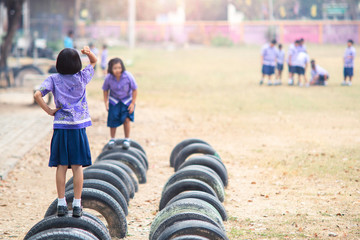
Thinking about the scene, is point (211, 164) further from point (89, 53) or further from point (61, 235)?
point (61, 235)

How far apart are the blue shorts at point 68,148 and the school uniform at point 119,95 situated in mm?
4314

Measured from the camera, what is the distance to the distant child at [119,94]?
30.9 ft

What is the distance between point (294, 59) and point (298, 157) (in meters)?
13.4

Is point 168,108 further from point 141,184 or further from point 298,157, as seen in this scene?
point 141,184

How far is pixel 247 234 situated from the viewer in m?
6.27

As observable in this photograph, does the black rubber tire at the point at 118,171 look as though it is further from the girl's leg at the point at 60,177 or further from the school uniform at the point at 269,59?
the school uniform at the point at 269,59

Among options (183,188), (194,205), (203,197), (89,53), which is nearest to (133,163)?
(183,188)

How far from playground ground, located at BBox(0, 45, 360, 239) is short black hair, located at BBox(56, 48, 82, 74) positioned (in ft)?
6.95

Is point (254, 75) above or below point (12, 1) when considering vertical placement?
below

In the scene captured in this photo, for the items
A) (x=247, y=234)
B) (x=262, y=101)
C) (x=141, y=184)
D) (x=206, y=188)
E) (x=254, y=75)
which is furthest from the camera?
(x=254, y=75)

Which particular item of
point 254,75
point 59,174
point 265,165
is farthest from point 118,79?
point 254,75

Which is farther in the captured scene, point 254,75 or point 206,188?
point 254,75

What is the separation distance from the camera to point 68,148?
5254 millimetres

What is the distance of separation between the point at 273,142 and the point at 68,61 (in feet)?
24.6
